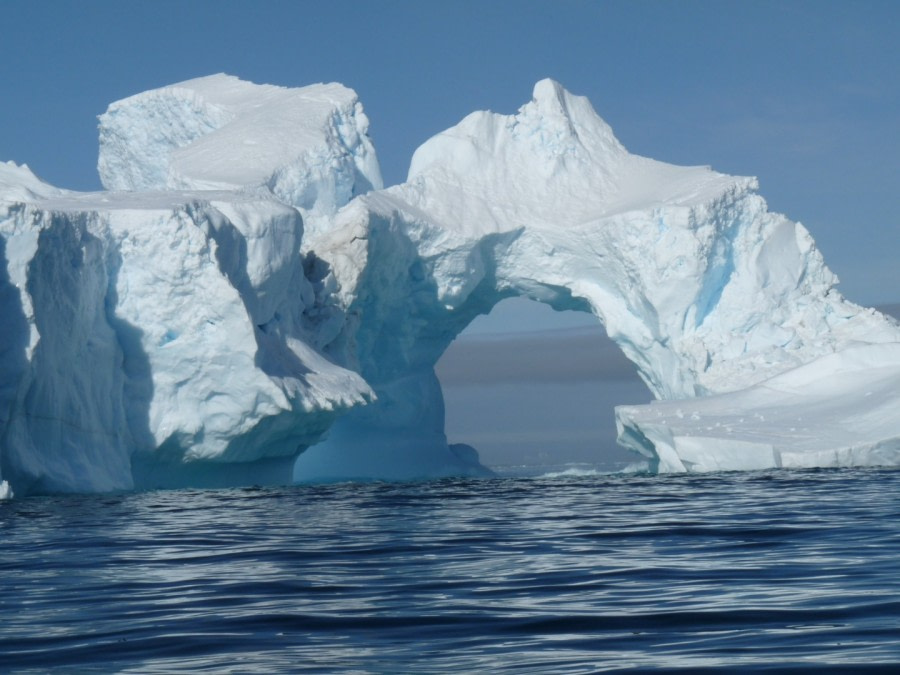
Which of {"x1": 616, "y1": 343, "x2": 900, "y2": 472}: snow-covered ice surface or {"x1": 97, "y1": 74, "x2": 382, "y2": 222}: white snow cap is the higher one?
{"x1": 97, "y1": 74, "x2": 382, "y2": 222}: white snow cap

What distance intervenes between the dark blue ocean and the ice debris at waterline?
4.98 metres

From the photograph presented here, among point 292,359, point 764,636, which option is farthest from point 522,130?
point 764,636

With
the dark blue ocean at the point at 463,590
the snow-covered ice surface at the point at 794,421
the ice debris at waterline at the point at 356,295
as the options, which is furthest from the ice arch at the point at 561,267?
the dark blue ocean at the point at 463,590

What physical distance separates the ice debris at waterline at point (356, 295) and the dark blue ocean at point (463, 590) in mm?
4983

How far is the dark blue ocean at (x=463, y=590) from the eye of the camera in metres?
3.75

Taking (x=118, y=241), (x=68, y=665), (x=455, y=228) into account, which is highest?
(x=455, y=228)

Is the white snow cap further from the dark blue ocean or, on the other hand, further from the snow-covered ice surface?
the dark blue ocean

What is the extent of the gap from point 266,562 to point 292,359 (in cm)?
1105

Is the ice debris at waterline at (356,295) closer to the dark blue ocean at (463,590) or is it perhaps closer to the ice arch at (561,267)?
the ice arch at (561,267)

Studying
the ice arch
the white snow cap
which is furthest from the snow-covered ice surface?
the white snow cap

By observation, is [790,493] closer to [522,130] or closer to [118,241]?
[118,241]

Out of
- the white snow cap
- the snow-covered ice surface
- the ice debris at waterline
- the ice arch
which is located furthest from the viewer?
the white snow cap

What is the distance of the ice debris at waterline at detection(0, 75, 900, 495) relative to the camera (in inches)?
580

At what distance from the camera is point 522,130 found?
24.4 metres
